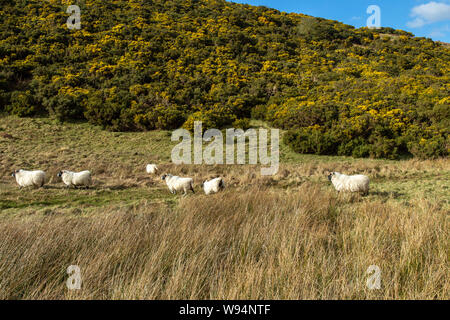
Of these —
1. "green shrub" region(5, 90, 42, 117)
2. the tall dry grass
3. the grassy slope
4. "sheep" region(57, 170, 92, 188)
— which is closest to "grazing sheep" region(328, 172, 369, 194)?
the grassy slope

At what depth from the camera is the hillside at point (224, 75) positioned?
66.7 feet

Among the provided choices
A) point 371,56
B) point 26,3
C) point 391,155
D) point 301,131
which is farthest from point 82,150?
point 371,56

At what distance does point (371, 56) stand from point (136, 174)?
3753cm

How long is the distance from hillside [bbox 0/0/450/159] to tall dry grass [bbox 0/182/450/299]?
16149 mm

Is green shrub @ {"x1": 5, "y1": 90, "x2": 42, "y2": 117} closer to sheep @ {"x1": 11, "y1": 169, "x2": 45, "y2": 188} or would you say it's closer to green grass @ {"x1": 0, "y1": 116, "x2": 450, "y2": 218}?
green grass @ {"x1": 0, "y1": 116, "x2": 450, "y2": 218}

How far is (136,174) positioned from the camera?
14.0 metres

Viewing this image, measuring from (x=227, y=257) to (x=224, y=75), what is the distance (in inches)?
1153

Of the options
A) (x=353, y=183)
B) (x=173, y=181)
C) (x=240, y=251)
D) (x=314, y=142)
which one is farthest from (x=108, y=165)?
(x=240, y=251)

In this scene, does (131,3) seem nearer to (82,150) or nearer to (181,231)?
(82,150)

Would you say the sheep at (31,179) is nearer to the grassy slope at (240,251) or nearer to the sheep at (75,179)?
the sheep at (75,179)

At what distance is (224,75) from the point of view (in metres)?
30.2

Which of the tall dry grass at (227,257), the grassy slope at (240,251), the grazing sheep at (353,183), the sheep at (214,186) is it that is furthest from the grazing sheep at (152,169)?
the tall dry grass at (227,257)

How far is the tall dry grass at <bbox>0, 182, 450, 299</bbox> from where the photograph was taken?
2.42m

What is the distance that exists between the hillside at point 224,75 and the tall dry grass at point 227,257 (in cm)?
1615
